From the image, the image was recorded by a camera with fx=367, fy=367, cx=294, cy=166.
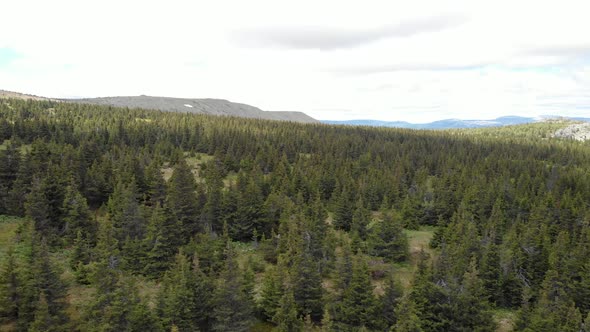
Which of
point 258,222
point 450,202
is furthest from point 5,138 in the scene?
point 450,202

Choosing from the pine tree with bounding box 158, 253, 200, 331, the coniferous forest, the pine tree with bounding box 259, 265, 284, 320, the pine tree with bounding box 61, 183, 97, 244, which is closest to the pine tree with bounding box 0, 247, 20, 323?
the coniferous forest

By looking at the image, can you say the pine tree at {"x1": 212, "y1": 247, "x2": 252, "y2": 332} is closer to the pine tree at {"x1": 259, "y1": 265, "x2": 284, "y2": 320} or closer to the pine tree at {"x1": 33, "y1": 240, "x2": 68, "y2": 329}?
the pine tree at {"x1": 259, "y1": 265, "x2": 284, "y2": 320}

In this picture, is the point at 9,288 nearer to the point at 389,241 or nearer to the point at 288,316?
the point at 288,316

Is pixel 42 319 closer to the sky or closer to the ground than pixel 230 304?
closer to the sky

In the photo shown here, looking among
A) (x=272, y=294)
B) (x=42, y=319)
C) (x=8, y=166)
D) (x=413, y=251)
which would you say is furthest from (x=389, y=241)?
(x=8, y=166)

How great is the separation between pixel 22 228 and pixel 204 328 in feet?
83.8

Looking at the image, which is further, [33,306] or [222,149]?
[222,149]

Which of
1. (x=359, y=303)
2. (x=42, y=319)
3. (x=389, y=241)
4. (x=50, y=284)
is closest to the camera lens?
(x=42, y=319)

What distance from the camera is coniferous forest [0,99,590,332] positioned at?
23828 mm

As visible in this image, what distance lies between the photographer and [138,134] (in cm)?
10044

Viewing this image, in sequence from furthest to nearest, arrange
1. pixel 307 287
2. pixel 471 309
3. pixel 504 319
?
pixel 504 319 → pixel 307 287 → pixel 471 309

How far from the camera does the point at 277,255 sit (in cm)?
3928

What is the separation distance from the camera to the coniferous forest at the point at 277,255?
78.2ft

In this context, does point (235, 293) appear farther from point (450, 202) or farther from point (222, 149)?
point (222, 149)
